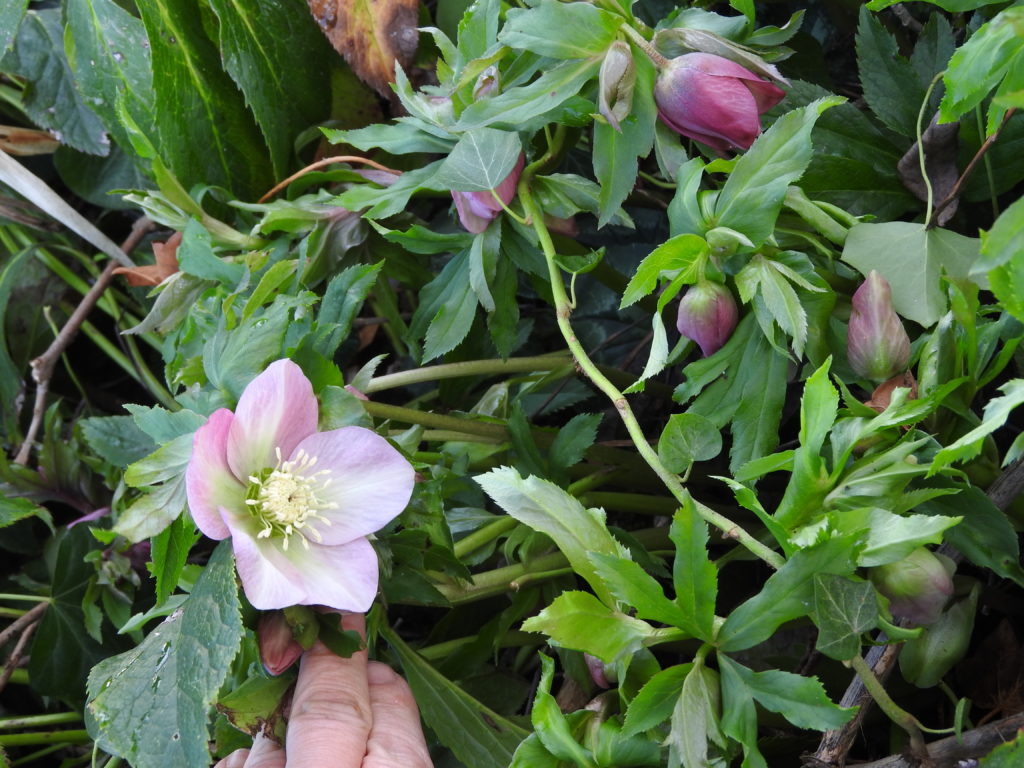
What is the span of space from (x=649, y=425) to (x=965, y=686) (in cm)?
31

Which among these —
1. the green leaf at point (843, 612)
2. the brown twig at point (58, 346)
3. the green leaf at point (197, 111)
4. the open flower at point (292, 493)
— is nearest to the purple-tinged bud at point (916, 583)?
the green leaf at point (843, 612)

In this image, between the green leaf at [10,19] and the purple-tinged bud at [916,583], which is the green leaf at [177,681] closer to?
the purple-tinged bud at [916,583]

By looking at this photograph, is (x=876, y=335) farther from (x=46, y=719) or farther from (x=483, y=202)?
(x=46, y=719)

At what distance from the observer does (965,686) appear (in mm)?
589

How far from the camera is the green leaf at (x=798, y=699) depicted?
0.41 m

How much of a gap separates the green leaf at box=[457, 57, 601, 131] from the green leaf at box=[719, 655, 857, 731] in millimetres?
282

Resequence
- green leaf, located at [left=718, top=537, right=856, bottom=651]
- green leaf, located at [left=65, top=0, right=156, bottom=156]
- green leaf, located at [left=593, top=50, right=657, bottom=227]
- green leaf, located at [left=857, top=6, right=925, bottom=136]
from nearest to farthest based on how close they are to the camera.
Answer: green leaf, located at [left=718, top=537, right=856, bottom=651] < green leaf, located at [left=593, top=50, right=657, bottom=227] < green leaf, located at [left=857, top=6, right=925, bottom=136] < green leaf, located at [left=65, top=0, right=156, bottom=156]

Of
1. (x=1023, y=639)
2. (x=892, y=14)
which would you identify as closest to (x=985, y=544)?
(x=1023, y=639)

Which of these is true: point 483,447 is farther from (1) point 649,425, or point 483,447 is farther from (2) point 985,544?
(2) point 985,544

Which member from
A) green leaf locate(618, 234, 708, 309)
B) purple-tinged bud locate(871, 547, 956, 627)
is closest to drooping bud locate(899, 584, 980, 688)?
purple-tinged bud locate(871, 547, 956, 627)

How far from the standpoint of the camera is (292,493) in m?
0.53

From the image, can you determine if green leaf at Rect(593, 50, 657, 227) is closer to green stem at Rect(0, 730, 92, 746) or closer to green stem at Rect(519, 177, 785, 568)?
green stem at Rect(519, 177, 785, 568)

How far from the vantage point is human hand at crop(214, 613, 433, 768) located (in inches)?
20.1

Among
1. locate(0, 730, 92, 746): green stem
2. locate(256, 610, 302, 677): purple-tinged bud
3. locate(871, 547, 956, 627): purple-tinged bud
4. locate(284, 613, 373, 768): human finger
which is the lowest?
locate(0, 730, 92, 746): green stem
